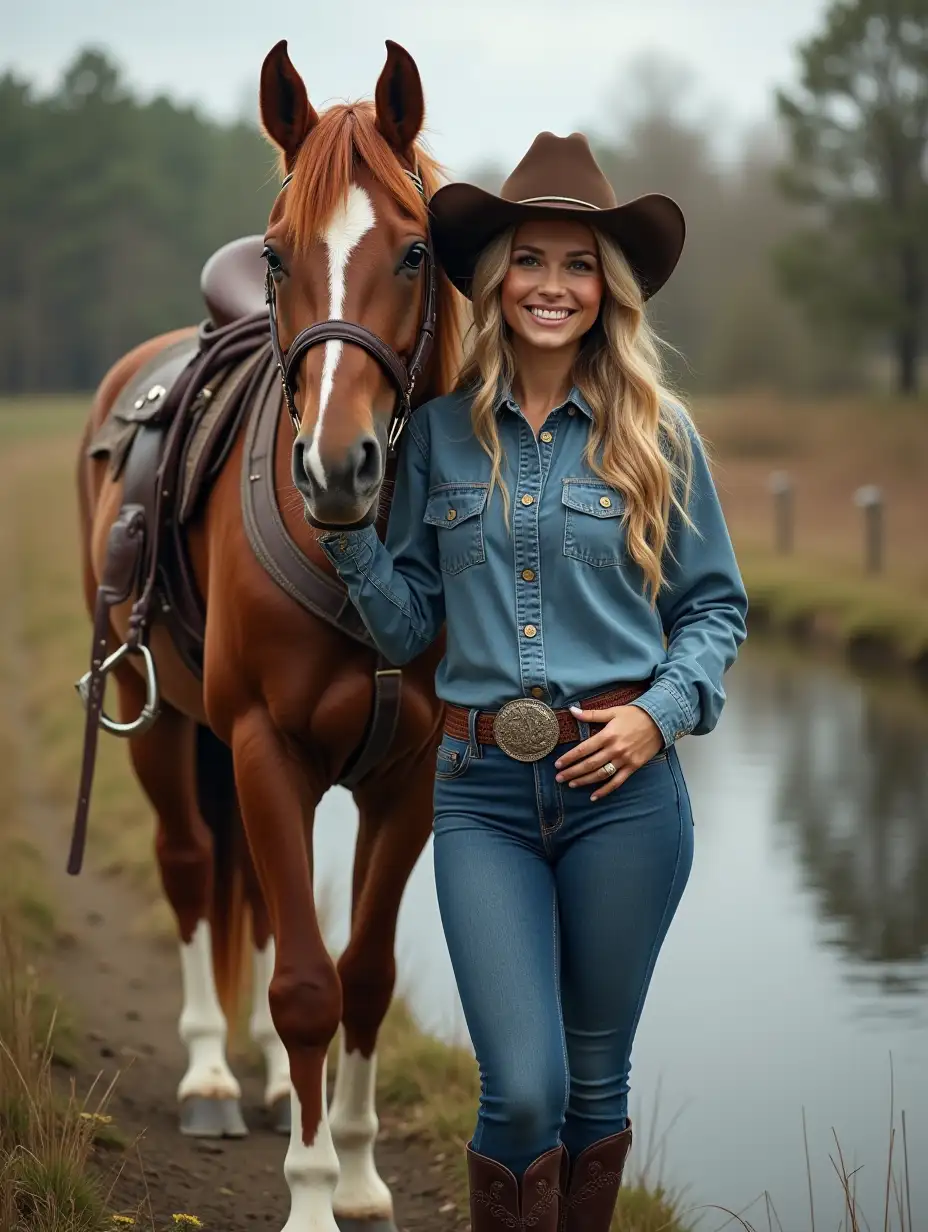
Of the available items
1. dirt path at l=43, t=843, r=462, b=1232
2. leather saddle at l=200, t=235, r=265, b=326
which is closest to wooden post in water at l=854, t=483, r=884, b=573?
dirt path at l=43, t=843, r=462, b=1232

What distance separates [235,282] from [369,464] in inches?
84.6

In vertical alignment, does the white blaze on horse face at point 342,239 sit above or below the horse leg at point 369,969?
above

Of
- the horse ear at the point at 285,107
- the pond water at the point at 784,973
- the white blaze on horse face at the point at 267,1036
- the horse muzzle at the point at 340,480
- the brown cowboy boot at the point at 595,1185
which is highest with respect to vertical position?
the horse ear at the point at 285,107

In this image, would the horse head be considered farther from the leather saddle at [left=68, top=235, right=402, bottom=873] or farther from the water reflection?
the water reflection

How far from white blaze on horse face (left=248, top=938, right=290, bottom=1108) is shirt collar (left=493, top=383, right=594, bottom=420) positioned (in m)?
2.26

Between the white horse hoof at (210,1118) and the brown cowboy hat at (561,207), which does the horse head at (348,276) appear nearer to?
the brown cowboy hat at (561,207)

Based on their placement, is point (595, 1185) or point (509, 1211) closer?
point (509, 1211)

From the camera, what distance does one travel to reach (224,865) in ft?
16.6

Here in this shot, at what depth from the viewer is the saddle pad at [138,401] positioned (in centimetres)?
471

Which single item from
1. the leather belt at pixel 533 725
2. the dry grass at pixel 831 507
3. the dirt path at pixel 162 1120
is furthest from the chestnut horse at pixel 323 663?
the dry grass at pixel 831 507

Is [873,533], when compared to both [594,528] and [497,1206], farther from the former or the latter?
[497,1206]

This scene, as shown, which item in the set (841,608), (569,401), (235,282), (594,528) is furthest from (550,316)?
(841,608)

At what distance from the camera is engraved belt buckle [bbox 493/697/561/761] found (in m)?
2.84

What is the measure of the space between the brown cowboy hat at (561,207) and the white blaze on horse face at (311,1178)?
181 cm
